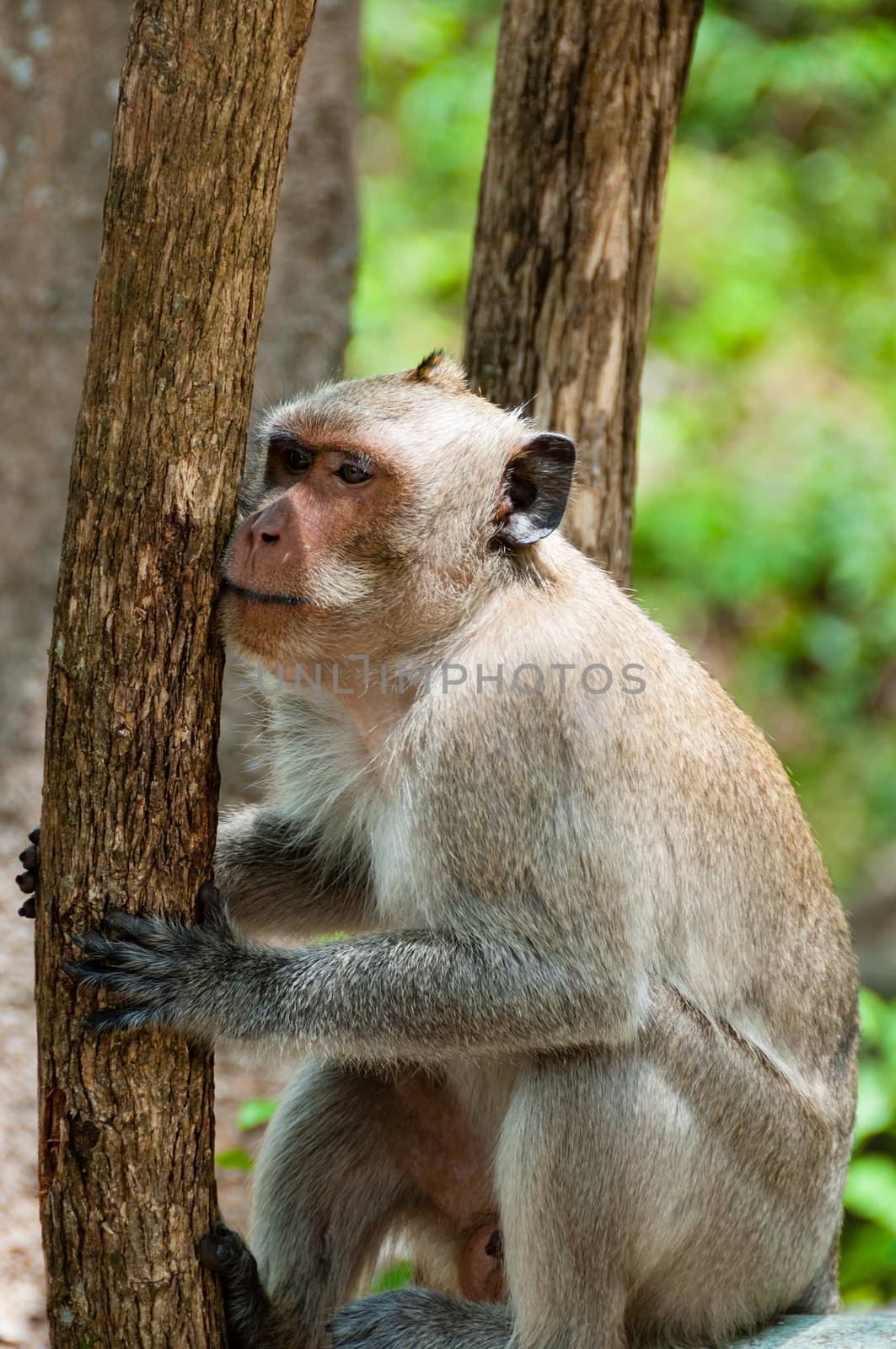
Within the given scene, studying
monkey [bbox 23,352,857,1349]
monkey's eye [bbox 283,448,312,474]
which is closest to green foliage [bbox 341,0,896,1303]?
monkey [bbox 23,352,857,1349]

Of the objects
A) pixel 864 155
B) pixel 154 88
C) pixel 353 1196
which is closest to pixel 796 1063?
pixel 353 1196

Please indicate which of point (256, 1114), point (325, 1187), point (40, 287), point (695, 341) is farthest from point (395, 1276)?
point (695, 341)

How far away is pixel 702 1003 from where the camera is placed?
425 cm

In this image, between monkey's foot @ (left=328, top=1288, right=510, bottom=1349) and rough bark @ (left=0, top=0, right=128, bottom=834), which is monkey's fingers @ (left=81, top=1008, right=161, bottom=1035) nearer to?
monkey's foot @ (left=328, top=1288, right=510, bottom=1349)

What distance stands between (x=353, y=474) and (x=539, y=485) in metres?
0.55

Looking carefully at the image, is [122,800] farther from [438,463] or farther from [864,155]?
[864,155]

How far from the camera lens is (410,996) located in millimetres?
3848

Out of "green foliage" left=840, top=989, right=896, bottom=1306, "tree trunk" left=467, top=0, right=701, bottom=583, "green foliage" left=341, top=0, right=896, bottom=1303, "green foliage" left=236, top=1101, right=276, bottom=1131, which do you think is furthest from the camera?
"green foliage" left=341, top=0, right=896, bottom=1303

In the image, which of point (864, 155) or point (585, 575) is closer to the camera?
point (585, 575)

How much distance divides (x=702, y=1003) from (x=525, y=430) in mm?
1788

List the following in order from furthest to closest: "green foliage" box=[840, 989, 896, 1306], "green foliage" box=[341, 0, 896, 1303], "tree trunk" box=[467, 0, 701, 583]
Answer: "green foliage" box=[341, 0, 896, 1303] → "green foliage" box=[840, 989, 896, 1306] → "tree trunk" box=[467, 0, 701, 583]

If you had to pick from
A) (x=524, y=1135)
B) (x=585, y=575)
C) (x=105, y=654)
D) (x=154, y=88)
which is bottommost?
(x=524, y=1135)

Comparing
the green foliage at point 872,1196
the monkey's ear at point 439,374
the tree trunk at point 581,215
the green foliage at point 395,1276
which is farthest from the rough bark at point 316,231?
the green foliage at point 872,1196

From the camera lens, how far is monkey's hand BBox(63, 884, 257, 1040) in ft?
11.9
